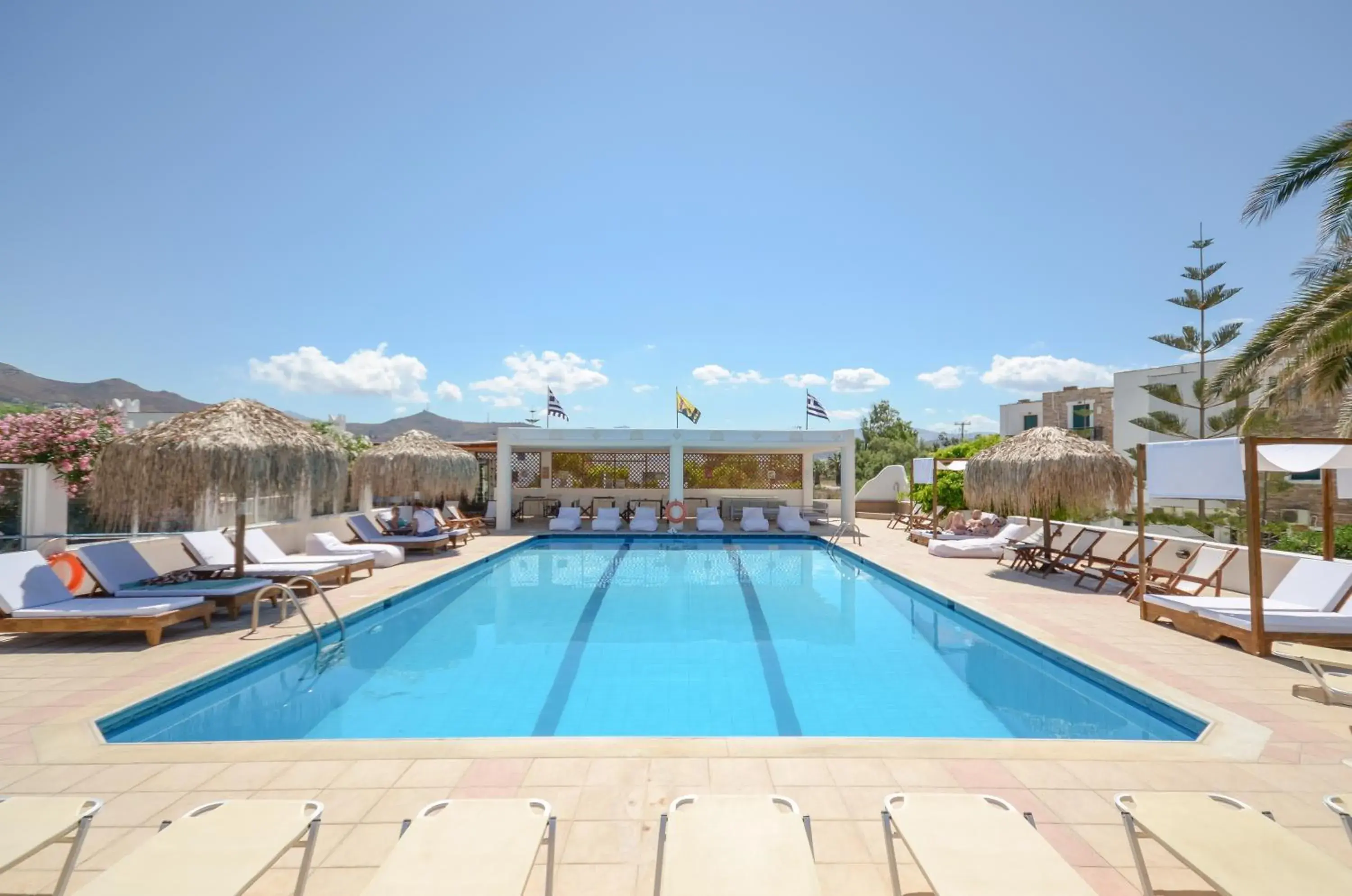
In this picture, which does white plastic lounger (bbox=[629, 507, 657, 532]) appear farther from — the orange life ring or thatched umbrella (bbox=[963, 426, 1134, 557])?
the orange life ring

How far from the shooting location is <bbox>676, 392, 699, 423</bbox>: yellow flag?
19312 mm

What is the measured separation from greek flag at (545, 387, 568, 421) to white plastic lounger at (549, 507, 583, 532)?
4399mm

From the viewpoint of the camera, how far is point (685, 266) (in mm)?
17562

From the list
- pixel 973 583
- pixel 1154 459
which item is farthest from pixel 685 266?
Answer: pixel 1154 459

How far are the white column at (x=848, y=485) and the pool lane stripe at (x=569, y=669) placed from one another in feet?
26.2

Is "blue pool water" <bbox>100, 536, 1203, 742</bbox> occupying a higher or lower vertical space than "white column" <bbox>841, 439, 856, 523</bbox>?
lower

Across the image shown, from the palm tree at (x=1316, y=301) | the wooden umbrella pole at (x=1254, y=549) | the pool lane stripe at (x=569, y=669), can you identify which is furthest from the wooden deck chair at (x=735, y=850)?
the palm tree at (x=1316, y=301)

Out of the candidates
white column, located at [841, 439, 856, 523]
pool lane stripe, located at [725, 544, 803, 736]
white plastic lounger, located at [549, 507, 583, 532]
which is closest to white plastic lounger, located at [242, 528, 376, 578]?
pool lane stripe, located at [725, 544, 803, 736]

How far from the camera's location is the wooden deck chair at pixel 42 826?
74.6 inches

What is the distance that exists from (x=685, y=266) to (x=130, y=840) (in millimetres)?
16569

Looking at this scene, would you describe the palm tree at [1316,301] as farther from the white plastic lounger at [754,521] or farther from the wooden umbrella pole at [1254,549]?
the white plastic lounger at [754,521]

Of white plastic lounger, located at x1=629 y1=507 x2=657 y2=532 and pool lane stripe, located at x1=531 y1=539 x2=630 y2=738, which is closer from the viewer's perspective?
pool lane stripe, located at x1=531 y1=539 x2=630 y2=738

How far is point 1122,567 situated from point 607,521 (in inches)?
419

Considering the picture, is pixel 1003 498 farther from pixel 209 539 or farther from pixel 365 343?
pixel 365 343
